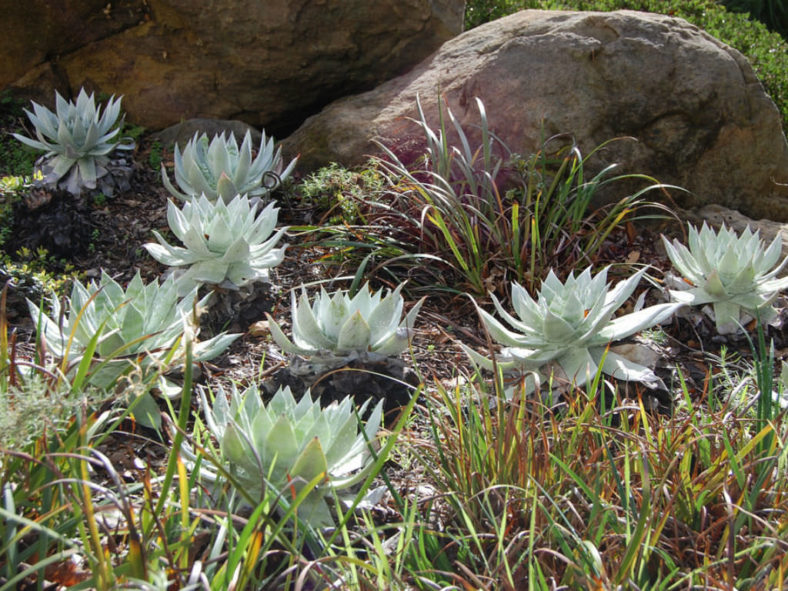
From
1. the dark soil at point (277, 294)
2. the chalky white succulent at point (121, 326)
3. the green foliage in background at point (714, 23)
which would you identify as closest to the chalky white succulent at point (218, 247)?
the dark soil at point (277, 294)

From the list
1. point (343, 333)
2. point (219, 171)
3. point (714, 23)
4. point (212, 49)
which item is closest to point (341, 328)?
point (343, 333)

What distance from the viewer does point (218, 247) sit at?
3.11 meters

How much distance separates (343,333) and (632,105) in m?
2.42

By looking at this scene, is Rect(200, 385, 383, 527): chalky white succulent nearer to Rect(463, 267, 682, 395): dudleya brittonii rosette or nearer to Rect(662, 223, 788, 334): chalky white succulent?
Rect(463, 267, 682, 395): dudleya brittonii rosette

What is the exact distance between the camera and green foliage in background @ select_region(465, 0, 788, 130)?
6016 millimetres

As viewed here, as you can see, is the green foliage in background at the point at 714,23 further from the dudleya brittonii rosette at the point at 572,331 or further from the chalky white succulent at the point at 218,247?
the dudleya brittonii rosette at the point at 572,331

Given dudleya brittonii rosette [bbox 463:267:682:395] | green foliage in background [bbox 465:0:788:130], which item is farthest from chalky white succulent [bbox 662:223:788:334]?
green foliage in background [bbox 465:0:788:130]

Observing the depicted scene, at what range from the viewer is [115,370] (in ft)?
7.98

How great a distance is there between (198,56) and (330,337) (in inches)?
113

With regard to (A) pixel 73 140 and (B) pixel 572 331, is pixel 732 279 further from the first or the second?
(A) pixel 73 140

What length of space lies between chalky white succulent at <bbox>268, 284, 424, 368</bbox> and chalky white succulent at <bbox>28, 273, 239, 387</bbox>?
25cm

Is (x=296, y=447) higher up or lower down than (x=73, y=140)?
lower down

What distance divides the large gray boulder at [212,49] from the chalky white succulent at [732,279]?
252 cm

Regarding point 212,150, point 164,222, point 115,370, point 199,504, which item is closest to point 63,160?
point 164,222
